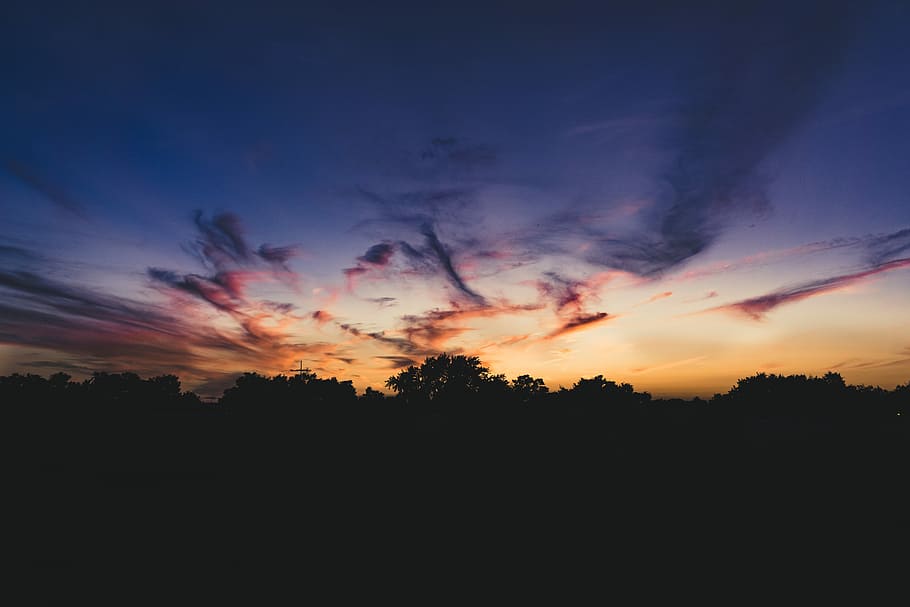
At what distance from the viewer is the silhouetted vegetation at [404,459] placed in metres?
7.13

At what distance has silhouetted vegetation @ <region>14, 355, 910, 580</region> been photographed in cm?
713

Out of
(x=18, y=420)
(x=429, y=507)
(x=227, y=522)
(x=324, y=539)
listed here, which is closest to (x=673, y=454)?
(x=429, y=507)

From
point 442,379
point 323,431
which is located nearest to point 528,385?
point 442,379

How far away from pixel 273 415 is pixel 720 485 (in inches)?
392

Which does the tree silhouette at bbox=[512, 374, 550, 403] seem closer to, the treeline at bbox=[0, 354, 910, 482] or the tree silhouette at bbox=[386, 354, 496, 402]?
the tree silhouette at bbox=[386, 354, 496, 402]

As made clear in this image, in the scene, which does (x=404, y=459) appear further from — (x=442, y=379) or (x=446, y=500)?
(x=442, y=379)

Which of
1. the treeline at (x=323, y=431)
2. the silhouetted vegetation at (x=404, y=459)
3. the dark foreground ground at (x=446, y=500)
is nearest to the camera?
the dark foreground ground at (x=446, y=500)

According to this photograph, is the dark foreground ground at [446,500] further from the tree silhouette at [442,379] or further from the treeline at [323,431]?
the tree silhouette at [442,379]

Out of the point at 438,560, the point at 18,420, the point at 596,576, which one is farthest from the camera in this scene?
the point at 18,420

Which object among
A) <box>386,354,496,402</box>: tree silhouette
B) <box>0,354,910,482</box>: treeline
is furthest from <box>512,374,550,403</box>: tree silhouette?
<box>0,354,910,482</box>: treeline

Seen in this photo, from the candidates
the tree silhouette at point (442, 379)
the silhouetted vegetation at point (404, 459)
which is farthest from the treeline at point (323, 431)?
the tree silhouette at point (442, 379)

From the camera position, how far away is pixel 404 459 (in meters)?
9.23

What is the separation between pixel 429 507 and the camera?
310 inches

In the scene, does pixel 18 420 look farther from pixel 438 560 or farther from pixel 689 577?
pixel 689 577
